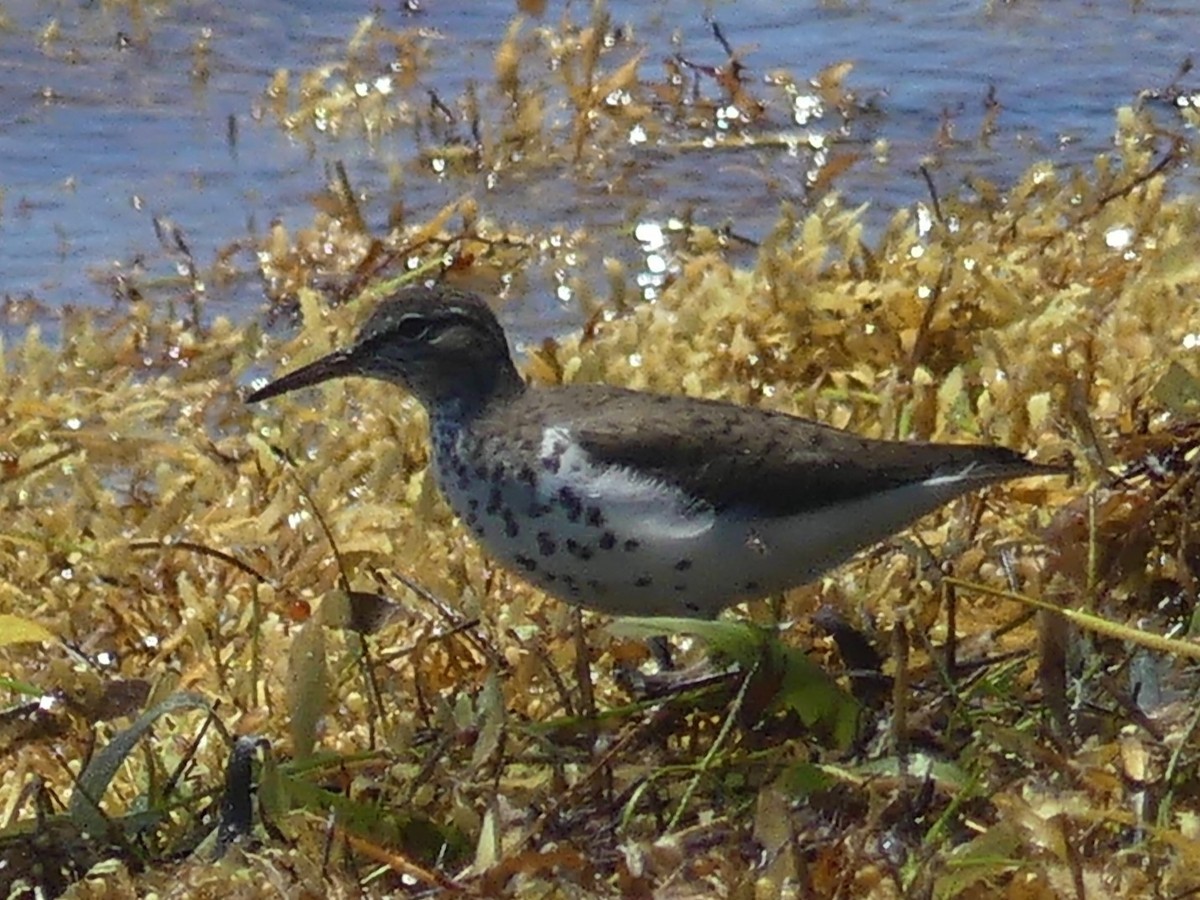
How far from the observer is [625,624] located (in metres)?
3.43

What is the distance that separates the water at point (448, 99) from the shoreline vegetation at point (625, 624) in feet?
0.83

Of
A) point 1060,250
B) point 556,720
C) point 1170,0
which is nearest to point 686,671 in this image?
point 556,720

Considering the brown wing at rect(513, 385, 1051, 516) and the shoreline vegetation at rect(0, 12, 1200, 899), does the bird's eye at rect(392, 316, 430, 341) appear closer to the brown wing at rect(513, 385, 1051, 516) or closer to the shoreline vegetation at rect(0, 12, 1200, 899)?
the shoreline vegetation at rect(0, 12, 1200, 899)

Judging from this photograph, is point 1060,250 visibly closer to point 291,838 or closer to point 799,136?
point 799,136

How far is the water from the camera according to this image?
7500 millimetres

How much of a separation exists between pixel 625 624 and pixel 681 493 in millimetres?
772

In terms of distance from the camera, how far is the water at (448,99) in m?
7.50

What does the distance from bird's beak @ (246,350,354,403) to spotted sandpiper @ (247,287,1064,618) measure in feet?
1.46

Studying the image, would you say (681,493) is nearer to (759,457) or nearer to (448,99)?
(759,457)

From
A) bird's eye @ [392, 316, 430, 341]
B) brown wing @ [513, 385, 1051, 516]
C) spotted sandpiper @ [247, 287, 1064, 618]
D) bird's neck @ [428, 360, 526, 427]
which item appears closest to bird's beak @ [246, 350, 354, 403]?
bird's eye @ [392, 316, 430, 341]

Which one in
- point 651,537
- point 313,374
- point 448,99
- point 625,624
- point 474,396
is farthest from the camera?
point 448,99

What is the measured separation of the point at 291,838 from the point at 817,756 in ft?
2.62

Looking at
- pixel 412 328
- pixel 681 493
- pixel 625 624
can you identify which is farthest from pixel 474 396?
pixel 625 624

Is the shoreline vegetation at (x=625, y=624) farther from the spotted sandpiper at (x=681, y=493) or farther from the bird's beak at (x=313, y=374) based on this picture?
the bird's beak at (x=313, y=374)
